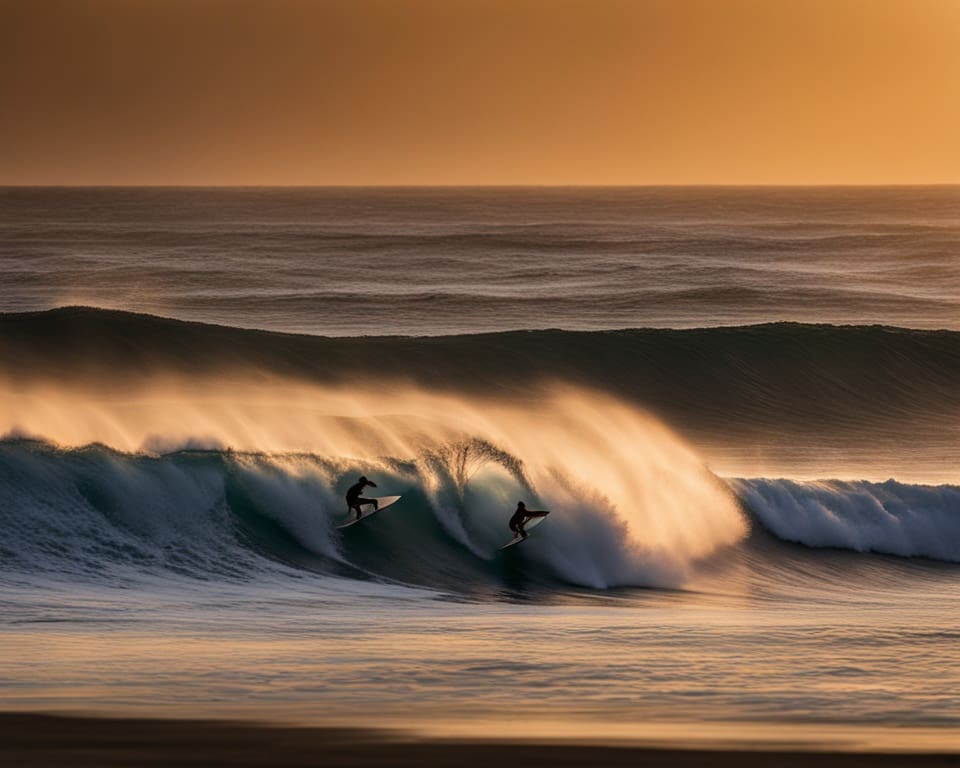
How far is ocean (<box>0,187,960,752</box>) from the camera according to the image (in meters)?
8.76

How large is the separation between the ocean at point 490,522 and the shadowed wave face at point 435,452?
0.05 meters

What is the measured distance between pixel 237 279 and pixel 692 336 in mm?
20545

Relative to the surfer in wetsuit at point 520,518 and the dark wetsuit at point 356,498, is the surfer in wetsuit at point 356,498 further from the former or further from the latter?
the surfer in wetsuit at point 520,518

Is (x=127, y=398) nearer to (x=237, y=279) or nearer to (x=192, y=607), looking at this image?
Result: (x=192, y=607)

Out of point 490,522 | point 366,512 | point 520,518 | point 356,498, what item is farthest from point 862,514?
point 356,498

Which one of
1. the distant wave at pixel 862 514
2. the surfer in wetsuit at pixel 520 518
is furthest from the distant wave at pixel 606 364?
the surfer in wetsuit at pixel 520 518

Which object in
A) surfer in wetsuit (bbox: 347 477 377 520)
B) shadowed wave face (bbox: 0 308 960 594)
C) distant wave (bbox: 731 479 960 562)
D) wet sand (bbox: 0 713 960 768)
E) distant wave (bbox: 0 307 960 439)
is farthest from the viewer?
distant wave (bbox: 0 307 960 439)

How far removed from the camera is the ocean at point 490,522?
8.76 metres

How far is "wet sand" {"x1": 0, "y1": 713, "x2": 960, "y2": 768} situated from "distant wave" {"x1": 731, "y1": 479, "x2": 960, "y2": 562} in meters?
9.52

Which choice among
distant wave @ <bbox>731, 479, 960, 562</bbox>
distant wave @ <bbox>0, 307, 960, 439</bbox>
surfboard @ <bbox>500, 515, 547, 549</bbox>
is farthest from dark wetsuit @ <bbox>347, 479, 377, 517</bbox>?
distant wave @ <bbox>0, 307, 960, 439</bbox>

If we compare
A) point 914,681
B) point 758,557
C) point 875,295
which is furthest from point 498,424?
point 875,295

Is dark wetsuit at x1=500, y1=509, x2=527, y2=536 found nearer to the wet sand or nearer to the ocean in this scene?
the ocean

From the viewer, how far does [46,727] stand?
773cm

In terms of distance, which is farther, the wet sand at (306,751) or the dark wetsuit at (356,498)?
the dark wetsuit at (356,498)
